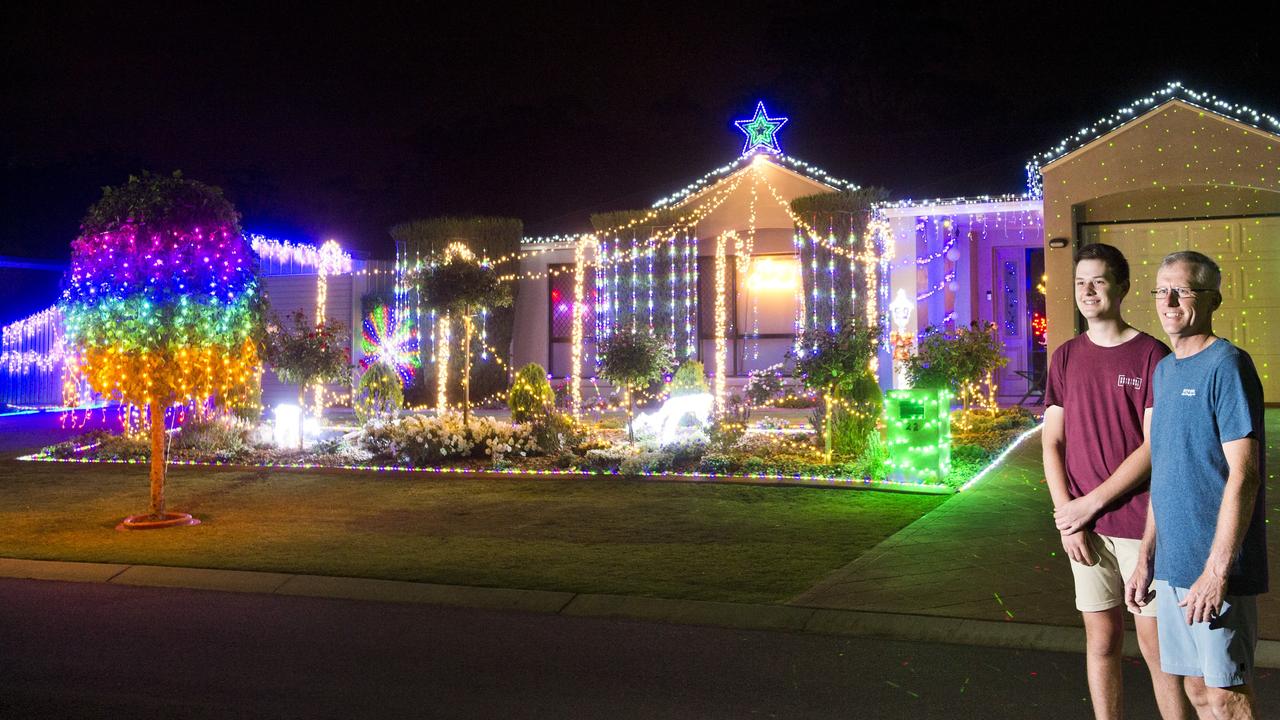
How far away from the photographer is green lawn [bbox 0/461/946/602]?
7480 millimetres

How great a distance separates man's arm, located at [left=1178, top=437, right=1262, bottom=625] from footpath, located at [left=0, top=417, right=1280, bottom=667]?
248 centimetres

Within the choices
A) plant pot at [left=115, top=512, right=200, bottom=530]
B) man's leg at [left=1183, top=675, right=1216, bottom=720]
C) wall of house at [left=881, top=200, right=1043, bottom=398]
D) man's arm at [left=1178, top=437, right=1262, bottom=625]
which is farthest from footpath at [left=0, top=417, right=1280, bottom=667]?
wall of house at [left=881, top=200, right=1043, bottom=398]

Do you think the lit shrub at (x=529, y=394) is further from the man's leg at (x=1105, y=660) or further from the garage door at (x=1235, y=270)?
the man's leg at (x=1105, y=660)

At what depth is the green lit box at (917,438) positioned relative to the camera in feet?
34.7

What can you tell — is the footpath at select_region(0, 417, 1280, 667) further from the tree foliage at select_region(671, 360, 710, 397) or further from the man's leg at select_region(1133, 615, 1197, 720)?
the tree foliage at select_region(671, 360, 710, 397)

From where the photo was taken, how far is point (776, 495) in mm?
10422

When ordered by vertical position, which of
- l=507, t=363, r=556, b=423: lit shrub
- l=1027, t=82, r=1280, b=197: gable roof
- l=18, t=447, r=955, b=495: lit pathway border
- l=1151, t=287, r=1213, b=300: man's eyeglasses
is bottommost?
l=18, t=447, r=955, b=495: lit pathway border

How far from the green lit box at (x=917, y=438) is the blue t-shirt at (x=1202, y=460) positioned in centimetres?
711

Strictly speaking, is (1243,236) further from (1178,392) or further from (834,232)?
(1178,392)

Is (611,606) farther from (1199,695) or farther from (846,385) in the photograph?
(846,385)

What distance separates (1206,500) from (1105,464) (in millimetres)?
612

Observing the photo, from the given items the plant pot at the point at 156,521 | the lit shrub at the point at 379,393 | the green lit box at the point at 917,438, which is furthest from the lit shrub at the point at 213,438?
the green lit box at the point at 917,438

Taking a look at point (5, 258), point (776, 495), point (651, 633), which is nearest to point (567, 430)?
point (776, 495)

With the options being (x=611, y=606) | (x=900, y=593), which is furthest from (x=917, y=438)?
(x=611, y=606)
